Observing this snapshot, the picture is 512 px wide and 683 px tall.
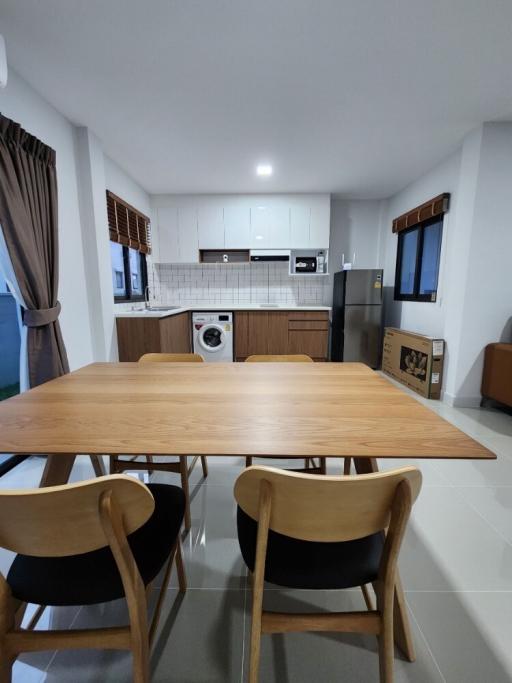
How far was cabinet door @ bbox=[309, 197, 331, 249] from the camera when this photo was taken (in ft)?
13.9

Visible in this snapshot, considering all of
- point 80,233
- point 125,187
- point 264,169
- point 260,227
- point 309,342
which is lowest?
point 309,342

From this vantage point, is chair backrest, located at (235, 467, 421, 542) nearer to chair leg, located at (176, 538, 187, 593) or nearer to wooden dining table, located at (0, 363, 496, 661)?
wooden dining table, located at (0, 363, 496, 661)

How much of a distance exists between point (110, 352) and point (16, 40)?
88.2 inches

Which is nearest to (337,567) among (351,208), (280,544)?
(280,544)

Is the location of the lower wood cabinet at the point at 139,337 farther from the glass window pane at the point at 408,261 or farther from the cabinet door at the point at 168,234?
the glass window pane at the point at 408,261

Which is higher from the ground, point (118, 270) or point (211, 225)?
point (211, 225)

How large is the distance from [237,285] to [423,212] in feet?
8.84

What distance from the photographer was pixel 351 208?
4.63 m

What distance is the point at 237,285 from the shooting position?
4.81 metres

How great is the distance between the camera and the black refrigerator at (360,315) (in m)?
4.12

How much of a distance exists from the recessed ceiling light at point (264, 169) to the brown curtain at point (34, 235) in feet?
6.53

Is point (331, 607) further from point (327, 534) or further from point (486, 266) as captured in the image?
point (486, 266)

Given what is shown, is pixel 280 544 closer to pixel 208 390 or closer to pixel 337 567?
pixel 337 567

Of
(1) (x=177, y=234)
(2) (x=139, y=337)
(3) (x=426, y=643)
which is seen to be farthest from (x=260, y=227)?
(3) (x=426, y=643)
